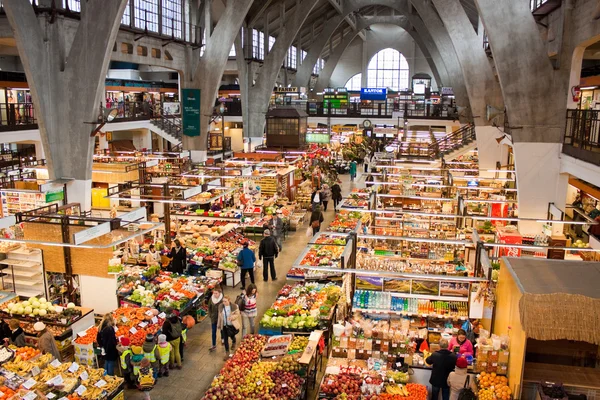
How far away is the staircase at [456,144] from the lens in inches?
877

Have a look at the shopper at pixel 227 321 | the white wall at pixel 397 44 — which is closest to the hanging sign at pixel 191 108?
the shopper at pixel 227 321

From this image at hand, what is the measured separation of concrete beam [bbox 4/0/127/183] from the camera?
11.6 m

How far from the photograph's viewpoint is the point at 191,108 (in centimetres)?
1895

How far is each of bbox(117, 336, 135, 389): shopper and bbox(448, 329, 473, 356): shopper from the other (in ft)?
15.7

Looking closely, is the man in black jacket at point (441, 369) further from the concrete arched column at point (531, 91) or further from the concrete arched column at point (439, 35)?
the concrete arched column at point (439, 35)

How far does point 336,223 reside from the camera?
47.1 feet

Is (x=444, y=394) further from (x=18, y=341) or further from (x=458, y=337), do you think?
(x=18, y=341)

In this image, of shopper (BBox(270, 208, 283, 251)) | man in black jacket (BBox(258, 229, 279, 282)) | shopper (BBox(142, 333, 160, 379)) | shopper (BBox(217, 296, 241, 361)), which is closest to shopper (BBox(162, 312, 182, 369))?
shopper (BBox(142, 333, 160, 379))

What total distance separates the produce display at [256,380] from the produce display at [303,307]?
1.04m

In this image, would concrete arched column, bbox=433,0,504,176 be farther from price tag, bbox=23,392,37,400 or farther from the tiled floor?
price tag, bbox=23,392,37,400

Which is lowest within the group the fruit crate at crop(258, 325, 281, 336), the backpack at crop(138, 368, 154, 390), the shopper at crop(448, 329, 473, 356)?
the backpack at crop(138, 368, 154, 390)

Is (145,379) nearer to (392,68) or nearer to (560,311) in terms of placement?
(560,311)

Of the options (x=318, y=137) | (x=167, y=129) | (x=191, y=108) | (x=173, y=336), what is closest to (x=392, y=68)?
(x=318, y=137)

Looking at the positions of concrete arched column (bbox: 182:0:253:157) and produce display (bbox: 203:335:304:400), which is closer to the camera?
produce display (bbox: 203:335:304:400)
